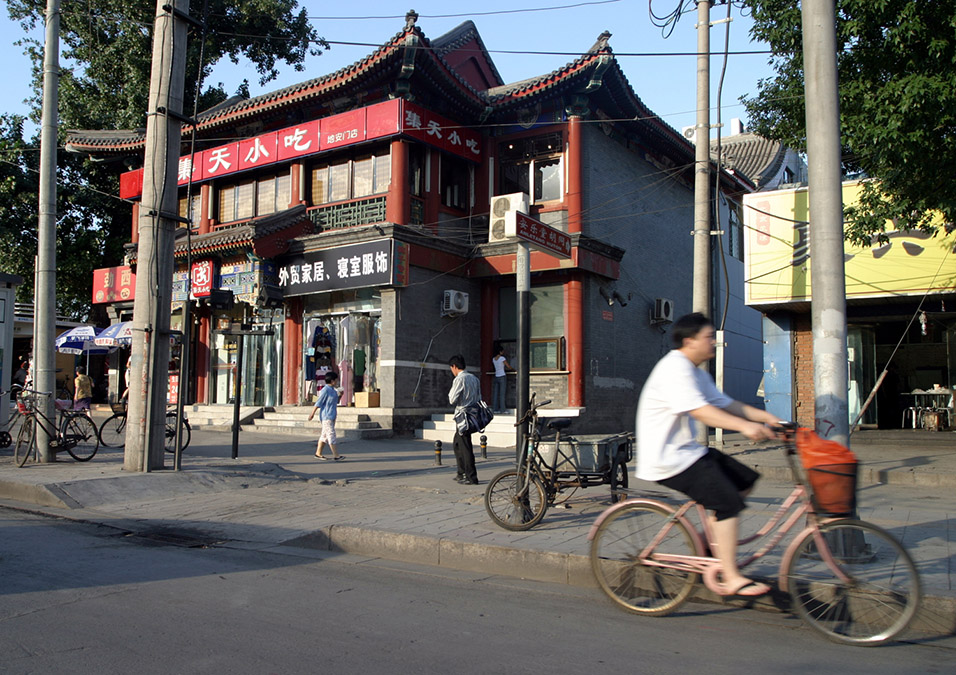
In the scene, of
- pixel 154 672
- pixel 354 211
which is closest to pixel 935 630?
pixel 154 672

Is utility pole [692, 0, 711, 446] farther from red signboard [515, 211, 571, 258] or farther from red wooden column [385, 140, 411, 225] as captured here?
red wooden column [385, 140, 411, 225]

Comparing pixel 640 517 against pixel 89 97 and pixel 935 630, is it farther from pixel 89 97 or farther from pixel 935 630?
pixel 89 97

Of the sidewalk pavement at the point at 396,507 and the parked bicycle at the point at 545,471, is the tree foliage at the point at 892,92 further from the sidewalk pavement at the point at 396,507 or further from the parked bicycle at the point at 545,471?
the parked bicycle at the point at 545,471

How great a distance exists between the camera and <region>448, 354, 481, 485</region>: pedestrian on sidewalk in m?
9.83

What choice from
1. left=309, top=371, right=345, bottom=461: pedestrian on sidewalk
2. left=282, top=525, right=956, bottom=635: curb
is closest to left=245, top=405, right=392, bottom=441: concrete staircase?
left=309, top=371, right=345, bottom=461: pedestrian on sidewalk

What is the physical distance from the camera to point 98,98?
27.0m

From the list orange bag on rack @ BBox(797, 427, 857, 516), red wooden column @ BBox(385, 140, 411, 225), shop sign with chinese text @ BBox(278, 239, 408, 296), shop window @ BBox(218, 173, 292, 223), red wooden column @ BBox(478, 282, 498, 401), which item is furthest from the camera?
shop window @ BBox(218, 173, 292, 223)

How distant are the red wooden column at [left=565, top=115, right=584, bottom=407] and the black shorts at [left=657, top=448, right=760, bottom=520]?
1303cm

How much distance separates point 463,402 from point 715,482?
5.71m

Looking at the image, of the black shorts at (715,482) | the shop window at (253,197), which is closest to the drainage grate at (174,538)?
the black shorts at (715,482)

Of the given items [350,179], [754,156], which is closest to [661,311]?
[350,179]

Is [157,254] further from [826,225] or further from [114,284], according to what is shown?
[114,284]

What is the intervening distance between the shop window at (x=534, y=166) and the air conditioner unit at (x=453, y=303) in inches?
125

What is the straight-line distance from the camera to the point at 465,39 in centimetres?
2133
